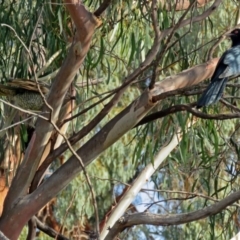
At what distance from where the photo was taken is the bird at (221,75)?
Answer: 9.54 ft

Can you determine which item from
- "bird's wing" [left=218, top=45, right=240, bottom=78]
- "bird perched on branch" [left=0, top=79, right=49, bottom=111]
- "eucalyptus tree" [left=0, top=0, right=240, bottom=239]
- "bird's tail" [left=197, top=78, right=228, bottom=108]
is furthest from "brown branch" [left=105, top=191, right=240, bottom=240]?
"bird perched on branch" [left=0, top=79, right=49, bottom=111]

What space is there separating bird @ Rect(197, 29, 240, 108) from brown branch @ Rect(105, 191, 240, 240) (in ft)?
1.35

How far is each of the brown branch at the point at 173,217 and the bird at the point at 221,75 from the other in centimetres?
41

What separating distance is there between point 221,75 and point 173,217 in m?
0.75

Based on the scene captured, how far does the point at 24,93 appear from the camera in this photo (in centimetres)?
332

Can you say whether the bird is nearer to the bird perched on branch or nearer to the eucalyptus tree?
the eucalyptus tree

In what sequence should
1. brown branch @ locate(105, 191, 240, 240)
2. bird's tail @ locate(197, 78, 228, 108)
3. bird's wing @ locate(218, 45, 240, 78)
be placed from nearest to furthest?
brown branch @ locate(105, 191, 240, 240)
bird's tail @ locate(197, 78, 228, 108)
bird's wing @ locate(218, 45, 240, 78)

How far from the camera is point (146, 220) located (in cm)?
272

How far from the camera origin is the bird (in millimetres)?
2909

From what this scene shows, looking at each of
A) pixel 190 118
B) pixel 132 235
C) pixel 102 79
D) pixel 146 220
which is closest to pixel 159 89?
pixel 146 220

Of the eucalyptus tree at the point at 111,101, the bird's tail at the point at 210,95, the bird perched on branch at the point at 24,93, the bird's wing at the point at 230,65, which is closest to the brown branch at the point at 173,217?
the eucalyptus tree at the point at 111,101

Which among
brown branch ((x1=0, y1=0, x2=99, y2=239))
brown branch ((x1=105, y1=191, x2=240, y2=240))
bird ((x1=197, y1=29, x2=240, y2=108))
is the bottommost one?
brown branch ((x1=105, y1=191, x2=240, y2=240))

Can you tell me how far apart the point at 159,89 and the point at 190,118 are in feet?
2.78

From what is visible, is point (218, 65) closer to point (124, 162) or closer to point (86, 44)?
point (86, 44)
